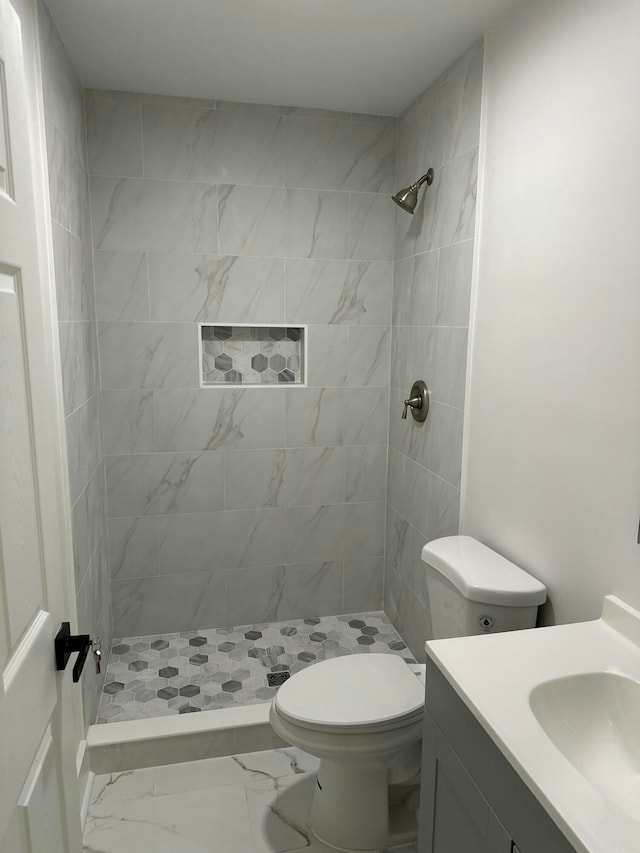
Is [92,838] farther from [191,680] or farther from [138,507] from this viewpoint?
[138,507]

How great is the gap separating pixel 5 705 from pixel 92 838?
138 centimetres

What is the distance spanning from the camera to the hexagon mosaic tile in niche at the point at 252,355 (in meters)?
2.70

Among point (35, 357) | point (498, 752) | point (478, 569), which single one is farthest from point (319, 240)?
point (498, 752)

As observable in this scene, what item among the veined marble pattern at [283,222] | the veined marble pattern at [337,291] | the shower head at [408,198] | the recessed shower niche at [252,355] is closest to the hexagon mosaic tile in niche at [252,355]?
the recessed shower niche at [252,355]

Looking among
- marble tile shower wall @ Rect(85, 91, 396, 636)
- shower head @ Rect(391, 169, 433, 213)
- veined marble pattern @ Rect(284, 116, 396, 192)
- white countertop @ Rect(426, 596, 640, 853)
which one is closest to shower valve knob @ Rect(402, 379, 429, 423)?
marble tile shower wall @ Rect(85, 91, 396, 636)

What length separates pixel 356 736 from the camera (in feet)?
5.24

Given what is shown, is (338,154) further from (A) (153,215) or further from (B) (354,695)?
(B) (354,695)

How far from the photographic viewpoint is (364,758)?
5.31 ft

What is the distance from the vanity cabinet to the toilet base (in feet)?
1.32

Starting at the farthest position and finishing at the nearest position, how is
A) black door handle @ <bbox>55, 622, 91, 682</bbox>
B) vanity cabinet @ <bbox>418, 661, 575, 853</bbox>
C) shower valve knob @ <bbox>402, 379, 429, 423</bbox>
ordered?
shower valve knob @ <bbox>402, 379, 429, 423</bbox>, black door handle @ <bbox>55, 622, 91, 682</bbox>, vanity cabinet @ <bbox>418, 661, 575, 853</bbox>

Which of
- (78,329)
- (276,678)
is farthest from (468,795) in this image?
(78,329)

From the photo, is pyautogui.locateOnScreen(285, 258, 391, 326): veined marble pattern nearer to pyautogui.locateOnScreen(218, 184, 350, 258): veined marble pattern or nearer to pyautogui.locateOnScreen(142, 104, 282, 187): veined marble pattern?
pyautogui.locateOnScreen(218, 184, 350, 258): veined marble pattern

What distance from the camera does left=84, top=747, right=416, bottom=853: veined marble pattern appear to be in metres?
1.78

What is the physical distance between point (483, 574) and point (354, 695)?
508 millimetres
